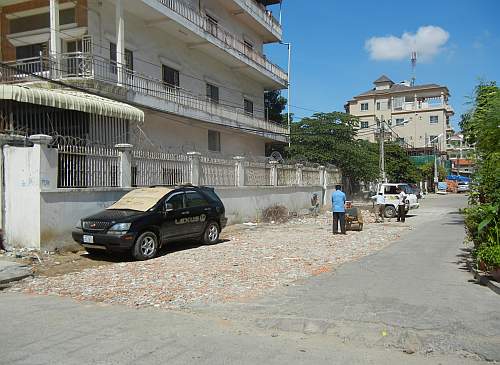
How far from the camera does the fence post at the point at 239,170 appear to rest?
20.2m

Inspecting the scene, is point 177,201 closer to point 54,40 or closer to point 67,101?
point 67,101

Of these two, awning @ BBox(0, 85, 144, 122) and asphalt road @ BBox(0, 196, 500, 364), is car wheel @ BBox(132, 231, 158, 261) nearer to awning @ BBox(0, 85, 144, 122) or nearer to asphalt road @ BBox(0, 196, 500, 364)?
asphalt road @ BBox(0, 196, 500, 364)

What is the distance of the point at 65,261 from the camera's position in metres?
11.4

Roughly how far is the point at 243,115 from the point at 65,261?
19.9 meters

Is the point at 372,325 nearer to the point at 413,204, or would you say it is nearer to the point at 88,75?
the point at 88,75

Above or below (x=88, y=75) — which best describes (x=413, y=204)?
below

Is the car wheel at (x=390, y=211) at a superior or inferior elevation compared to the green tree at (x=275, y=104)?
inferior

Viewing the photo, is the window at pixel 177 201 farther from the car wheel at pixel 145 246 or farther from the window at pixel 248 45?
the window at pixel 248 45

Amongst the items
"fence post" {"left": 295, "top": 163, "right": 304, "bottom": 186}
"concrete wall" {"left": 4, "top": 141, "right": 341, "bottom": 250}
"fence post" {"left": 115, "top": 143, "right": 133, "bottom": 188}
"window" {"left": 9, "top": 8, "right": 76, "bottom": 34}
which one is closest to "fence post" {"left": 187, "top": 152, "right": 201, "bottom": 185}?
"fence post" {"left": 115, "top": 143, "right": 133, "bottom": 188}

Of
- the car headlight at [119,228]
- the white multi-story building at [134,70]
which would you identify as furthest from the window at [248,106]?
the car headlight at [119,228]

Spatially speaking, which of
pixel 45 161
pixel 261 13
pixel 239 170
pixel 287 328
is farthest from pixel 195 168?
pixel 261 13

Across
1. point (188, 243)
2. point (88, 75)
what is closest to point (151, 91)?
point (88, 75)

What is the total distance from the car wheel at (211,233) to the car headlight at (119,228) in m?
3.21

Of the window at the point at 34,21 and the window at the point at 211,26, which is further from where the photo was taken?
the window at the point at 211,26
